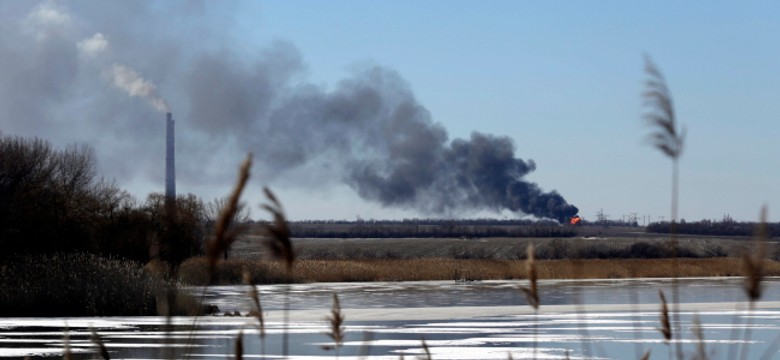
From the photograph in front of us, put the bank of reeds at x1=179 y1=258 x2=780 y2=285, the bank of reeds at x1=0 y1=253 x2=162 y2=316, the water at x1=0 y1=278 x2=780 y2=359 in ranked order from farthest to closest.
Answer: the bank of reeds at x1=179 y1=258 x2=780 y2=285, the bank of reeds at x1=0 y1=253 x2=162 y2=316, the water at x1=0 y1=278 x2=780 y2=359

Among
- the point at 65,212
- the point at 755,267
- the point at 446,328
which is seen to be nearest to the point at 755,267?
the point at 755,267

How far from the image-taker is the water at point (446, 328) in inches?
693

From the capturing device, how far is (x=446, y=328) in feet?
78.5

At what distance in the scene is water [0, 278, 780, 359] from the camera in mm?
17594

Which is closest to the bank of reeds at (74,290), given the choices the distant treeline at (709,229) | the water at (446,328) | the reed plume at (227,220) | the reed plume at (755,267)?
the water at (446,328)

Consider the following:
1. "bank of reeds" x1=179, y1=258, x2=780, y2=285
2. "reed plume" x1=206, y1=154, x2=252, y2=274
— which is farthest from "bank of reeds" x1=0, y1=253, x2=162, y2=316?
"reed plume" x1=206, y1=154, x2=252, y2=274

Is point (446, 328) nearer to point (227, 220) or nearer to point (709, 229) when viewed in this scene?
point (227, 220)

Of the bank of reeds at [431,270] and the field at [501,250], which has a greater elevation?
the field at [501,250]

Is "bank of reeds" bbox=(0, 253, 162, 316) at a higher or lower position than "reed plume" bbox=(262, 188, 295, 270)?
lower

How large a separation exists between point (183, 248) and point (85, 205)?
4273 millimetres

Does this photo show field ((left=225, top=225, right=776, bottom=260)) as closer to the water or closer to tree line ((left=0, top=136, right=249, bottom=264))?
tree line ((left=0, top=136, right=249, bottom=264))

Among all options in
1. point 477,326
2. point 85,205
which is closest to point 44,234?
point 85,205

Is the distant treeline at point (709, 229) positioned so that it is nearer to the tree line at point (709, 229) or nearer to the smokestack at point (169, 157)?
the tree line at point (709, 229)

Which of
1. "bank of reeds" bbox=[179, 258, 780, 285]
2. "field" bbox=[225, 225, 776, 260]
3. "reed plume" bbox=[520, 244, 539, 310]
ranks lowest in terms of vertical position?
"bank of reeds" bbox=[179, 258, 780, 285]
